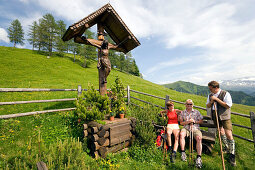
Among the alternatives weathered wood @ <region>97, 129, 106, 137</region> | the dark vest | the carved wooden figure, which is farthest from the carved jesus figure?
the dark vest

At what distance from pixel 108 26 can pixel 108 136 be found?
448cm

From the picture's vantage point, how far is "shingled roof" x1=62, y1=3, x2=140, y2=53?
4110mm

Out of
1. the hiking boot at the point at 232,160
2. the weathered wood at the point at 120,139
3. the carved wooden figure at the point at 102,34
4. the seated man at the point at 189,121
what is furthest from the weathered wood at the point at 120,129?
the hiking boot at the point at 232,160

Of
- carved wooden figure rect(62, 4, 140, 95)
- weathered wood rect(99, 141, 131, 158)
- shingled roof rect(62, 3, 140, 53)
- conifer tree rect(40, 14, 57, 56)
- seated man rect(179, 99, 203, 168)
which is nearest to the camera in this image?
weathered wood rect(99, 141, 131, 158)

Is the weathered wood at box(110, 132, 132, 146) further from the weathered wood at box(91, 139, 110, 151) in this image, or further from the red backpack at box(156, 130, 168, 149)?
the red backpack at box(156, 130, 168, 149)

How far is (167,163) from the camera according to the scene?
3.91 meters

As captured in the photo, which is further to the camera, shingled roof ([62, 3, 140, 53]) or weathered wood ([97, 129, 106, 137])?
shingled roof ([62, 3, 140, 53])

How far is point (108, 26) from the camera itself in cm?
521

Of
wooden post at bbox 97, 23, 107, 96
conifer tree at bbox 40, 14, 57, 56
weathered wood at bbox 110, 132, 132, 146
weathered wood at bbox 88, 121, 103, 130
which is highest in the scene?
conifer tree at bbox 40, 14, 57, 56

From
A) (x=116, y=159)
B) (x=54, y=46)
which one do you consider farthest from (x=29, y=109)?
(x=54, y=46)

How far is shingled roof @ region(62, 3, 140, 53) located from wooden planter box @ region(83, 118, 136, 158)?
3250mm

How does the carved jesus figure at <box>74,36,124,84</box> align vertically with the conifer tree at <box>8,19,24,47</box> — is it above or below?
below

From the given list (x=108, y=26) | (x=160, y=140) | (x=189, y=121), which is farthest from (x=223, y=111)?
(x=108, y=26)

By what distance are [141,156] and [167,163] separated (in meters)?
0.87
